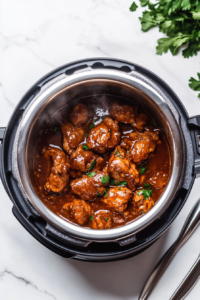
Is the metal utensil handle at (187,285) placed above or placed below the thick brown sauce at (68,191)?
below

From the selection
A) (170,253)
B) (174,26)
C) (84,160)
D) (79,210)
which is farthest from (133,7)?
(170,253)

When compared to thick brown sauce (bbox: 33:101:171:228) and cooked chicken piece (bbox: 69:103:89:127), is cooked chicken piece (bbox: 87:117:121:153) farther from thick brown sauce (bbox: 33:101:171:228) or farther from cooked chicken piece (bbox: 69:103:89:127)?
thick brown sauce (bbox: 33:101:171:228)

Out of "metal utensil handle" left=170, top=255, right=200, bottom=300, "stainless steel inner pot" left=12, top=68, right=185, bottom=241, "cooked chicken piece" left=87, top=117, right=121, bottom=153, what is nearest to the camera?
"stainless steel inner pot" left=12, top=68, right=185, bottom=241

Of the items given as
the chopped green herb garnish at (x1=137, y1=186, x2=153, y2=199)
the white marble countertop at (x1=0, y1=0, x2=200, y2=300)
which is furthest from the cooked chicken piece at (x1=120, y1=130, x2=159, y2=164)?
the white marble countertop at (x1=0, y1=0, x2=200, y2=300)

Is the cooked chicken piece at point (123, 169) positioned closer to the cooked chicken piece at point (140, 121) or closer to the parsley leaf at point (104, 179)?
the parsley leaf at point (104, 179)

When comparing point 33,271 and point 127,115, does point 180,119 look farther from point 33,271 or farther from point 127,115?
point 33,271

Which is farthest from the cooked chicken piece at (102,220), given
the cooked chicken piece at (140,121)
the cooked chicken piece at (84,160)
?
the cooked chicken piece at (140,121)
